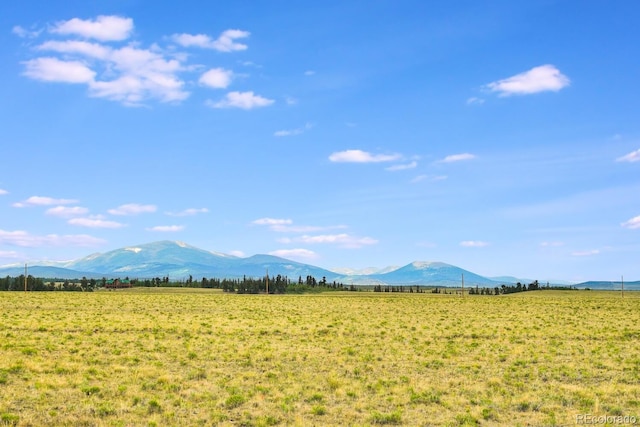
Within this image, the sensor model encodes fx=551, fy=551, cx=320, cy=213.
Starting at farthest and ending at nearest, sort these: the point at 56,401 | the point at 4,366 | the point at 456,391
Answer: the point at 4,366 → the point at 456,391 → the point at 56,401

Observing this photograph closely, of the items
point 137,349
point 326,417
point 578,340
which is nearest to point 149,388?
point 326,417

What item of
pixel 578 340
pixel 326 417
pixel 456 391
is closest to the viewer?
pixel 326 417

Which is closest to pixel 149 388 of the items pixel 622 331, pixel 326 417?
pixel 326 417

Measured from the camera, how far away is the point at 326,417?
16438mm

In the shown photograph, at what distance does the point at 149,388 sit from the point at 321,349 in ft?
41.1

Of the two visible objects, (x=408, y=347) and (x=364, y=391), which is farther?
(x=408, y=347)

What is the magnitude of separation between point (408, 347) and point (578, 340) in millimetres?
12241

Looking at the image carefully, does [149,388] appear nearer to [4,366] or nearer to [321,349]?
[4,366]

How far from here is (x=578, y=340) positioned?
35.7 metres

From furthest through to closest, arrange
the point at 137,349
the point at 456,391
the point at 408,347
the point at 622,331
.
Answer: the point at 622,331 < the point at 408,347 < the point at 137,349 < the point at 456,391

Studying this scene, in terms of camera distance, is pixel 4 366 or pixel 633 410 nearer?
pixel 633 410

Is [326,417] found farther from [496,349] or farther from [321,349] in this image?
[496,349]

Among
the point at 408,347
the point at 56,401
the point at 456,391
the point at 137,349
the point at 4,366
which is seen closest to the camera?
the point at 56,401

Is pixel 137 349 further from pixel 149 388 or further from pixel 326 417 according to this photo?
pixel 326 417
